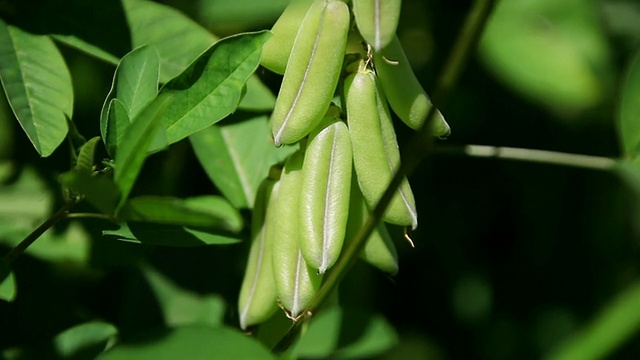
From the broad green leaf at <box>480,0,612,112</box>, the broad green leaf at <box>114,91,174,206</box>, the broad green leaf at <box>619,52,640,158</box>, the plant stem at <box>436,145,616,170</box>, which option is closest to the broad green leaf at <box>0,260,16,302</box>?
the broad green leaf at <box>114,91,174,206</box>

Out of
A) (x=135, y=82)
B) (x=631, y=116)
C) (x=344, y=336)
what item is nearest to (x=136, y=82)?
(x=135, y=82)

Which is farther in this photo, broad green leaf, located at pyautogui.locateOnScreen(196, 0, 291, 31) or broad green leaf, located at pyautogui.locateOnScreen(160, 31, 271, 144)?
broad green leaf, located at pyautogui.locateOnScreen(196, 0, 291, 31)

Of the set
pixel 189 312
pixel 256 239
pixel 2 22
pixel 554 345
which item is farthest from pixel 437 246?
pixel 2 22

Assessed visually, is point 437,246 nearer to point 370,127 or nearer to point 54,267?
point 54,267

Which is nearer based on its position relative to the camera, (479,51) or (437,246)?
(479,51)

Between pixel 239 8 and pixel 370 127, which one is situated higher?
pixel 370 127

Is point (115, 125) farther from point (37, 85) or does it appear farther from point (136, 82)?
point (37, 85)

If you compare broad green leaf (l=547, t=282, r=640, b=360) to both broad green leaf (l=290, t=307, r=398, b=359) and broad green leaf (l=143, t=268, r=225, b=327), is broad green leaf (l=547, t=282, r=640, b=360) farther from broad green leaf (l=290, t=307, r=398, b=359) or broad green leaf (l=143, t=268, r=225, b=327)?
broad green leaf (l=143, t=268, r=225, b=327)

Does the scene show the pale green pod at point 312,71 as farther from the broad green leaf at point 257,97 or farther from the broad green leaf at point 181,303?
the broad green leaf at point 181,303
